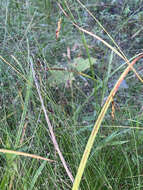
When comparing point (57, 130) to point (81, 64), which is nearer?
point (57, 130)

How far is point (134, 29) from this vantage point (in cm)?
181

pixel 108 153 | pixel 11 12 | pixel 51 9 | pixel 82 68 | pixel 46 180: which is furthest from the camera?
pixel 51 9

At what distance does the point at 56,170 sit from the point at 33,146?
11 cm

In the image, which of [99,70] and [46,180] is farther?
[99,70]

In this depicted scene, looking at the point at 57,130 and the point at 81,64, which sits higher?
the point at 81,64

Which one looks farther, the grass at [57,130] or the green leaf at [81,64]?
the green leaf at [81,64]

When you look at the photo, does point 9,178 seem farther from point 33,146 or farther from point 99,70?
point 99,70

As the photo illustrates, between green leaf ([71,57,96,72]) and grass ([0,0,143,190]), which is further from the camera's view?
green leaf ([71,57,96,72])

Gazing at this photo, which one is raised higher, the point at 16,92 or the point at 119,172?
the point at 16,92

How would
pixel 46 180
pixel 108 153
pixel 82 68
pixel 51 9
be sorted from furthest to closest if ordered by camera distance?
→ pixel 51 9
pixel 82 68
pixel 108 153
pixel 46 180

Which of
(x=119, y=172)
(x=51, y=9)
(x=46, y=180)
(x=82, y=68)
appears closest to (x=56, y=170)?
(x=46, y=180)

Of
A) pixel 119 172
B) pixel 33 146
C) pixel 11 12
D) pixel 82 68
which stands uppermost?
pixel 11 12

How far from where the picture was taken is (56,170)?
0.90 metres

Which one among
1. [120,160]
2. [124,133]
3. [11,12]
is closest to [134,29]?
[11,12]
